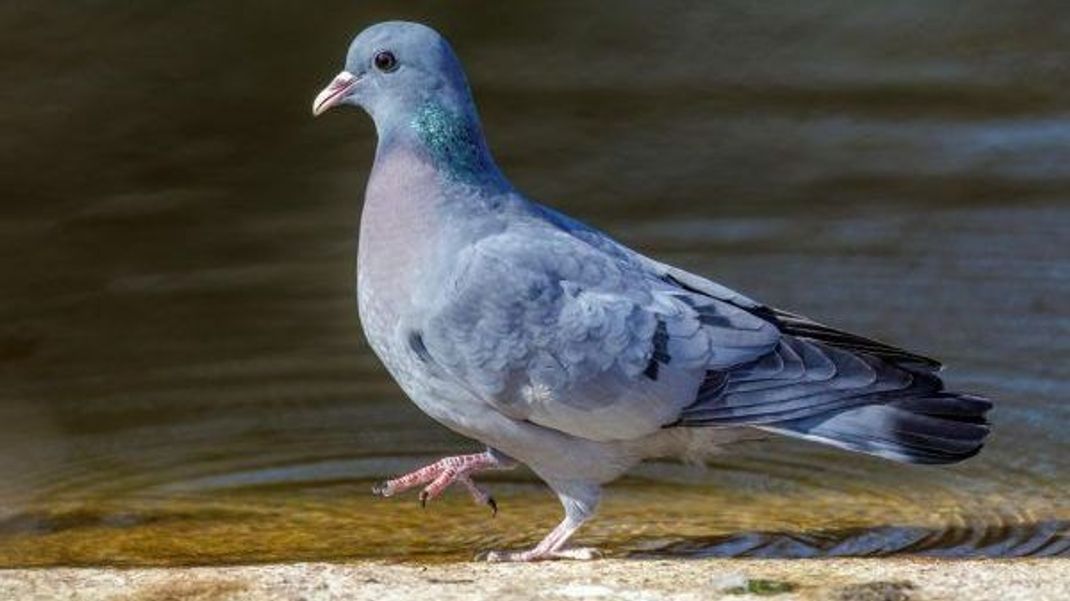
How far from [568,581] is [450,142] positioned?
1.25 m

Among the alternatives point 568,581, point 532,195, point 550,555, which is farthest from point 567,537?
point 532,195

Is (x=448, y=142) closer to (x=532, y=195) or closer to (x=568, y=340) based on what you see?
(x=568, y=340)

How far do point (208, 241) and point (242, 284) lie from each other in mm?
480

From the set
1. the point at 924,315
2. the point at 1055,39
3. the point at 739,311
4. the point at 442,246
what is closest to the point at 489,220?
the point at 442,246

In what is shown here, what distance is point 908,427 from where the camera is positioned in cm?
583

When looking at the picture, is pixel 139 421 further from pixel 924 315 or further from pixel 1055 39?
pixel 1055 39

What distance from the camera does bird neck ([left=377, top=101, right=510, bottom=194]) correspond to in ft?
19.5

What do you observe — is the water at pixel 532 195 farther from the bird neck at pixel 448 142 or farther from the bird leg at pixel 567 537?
the bird neck at pixel 448 142

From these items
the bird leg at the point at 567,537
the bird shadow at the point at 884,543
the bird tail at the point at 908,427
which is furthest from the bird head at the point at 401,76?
the bird shadow at the point at 884,543

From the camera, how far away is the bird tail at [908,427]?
5812 millimetres

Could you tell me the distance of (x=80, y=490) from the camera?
22.6ft

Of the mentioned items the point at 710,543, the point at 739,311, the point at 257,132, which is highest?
the point at 257,132

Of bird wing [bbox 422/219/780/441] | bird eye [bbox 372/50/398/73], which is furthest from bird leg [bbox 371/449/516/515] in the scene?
bird eye [bbox 372/50/398/73]

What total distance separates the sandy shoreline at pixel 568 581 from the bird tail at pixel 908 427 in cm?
47
